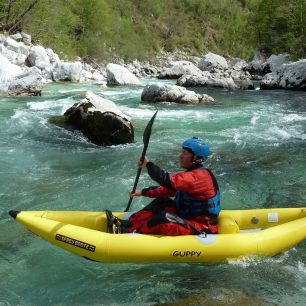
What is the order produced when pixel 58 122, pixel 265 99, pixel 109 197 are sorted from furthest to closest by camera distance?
pixel 265 99 < pixel 58 122 < pixel 109 197

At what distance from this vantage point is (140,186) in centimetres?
642

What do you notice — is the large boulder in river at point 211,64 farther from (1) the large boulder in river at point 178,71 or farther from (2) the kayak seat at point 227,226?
(2) the kayak seat at point 227,226

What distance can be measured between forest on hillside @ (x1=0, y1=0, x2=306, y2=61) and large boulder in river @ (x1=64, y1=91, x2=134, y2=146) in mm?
20322

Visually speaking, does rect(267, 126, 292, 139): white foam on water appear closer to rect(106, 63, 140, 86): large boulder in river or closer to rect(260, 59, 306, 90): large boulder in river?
rect(260, 59, 306, 90): large boulder in river

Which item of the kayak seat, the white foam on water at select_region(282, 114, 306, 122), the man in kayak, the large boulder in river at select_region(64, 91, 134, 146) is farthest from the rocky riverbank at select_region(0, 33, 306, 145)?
the kayak seat

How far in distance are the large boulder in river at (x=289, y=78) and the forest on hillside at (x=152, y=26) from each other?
7.78m

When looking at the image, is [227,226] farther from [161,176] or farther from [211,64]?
[211,64]

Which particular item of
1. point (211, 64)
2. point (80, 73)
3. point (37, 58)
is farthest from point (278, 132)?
point (211, 64)

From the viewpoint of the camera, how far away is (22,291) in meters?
3.71

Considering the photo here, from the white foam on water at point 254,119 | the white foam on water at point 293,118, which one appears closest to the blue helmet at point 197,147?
the white foam on water at point 254,119

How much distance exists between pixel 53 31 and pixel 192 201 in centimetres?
2834

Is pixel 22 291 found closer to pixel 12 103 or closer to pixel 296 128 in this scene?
pixel 296 128

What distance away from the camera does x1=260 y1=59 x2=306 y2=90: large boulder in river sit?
19875mm

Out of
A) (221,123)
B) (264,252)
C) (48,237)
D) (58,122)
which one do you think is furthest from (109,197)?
A: (221,123)
